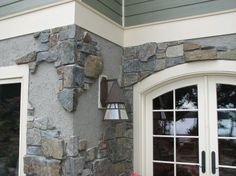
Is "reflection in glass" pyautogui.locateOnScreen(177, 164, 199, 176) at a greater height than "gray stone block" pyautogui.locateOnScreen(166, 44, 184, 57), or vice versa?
"gray stone block" pyautogui.locateOnScreen(166, 44, 184, 57)

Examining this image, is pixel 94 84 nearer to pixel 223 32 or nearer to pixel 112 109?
pixel 112 109

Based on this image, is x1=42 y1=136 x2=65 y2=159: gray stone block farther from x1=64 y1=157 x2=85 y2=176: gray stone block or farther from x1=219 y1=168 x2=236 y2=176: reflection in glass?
x1=219 y1=168 x2=236 y2=176: reflection in glass

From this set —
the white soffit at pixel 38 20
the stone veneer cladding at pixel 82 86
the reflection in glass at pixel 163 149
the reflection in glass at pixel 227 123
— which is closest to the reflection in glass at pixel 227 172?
the reflection in glass at pixel 227 123

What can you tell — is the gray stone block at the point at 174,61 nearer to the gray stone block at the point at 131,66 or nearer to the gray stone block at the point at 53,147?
the gray stone block at the point at 131,66

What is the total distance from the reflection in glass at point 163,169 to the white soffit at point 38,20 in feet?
7.11

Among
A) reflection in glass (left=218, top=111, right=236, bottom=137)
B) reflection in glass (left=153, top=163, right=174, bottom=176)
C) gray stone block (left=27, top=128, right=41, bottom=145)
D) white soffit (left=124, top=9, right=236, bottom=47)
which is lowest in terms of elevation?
reflection in glass (left=153, top=163, right=174, bottom=176)

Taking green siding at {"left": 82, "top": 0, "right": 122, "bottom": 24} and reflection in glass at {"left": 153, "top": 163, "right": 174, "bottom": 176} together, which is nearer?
green siding at {"left": 82, "top": 0, "right": 122, "bottom": 24}

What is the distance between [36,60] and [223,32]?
228cm

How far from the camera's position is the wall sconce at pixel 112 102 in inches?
140

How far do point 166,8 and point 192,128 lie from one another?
162 cm

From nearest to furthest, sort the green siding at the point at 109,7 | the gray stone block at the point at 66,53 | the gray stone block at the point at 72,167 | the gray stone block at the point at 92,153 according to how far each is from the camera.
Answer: the gray stone block at the point at 72,167
the gray stone block at the point at 66,53
the gray stone block at the point at 92,153
the green siding at the point at 109,7

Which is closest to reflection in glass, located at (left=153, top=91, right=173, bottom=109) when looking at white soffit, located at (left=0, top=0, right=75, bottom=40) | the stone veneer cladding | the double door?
the double door

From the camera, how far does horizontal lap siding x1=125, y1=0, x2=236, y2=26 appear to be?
3.75 meters

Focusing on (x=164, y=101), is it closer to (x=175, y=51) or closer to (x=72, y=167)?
(x=175, y=51)
